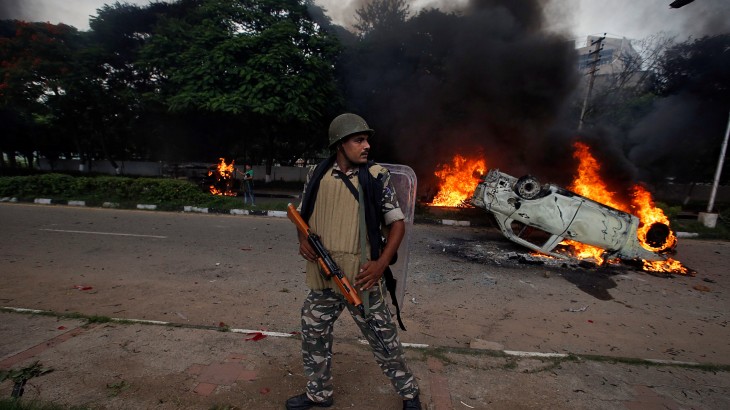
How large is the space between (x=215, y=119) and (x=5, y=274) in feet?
46.6

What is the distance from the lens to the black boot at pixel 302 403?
90.3 inches

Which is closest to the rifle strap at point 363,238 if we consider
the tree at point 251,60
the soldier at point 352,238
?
the soldier at point 352,238

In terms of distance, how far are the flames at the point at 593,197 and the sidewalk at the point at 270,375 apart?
431 cm

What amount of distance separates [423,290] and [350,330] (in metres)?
1.72

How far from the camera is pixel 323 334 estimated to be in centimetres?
222

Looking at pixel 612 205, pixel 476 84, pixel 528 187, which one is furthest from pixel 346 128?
pixel 476 84

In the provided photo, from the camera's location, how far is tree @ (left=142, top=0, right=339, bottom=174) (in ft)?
43.3

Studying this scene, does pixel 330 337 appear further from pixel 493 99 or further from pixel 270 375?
pixel 493 99

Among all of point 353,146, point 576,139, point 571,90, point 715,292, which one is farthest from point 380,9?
point 353,146

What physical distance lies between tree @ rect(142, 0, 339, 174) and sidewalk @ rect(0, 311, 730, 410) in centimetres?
1109

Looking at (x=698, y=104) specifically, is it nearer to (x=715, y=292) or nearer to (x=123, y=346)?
(x=715, y=292)

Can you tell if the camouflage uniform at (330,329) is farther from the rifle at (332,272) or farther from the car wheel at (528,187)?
the car wheel at (528,187)

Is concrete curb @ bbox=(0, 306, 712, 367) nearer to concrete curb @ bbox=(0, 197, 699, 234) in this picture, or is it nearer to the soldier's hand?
the soldier's hand

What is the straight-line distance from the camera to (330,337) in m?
2.30
